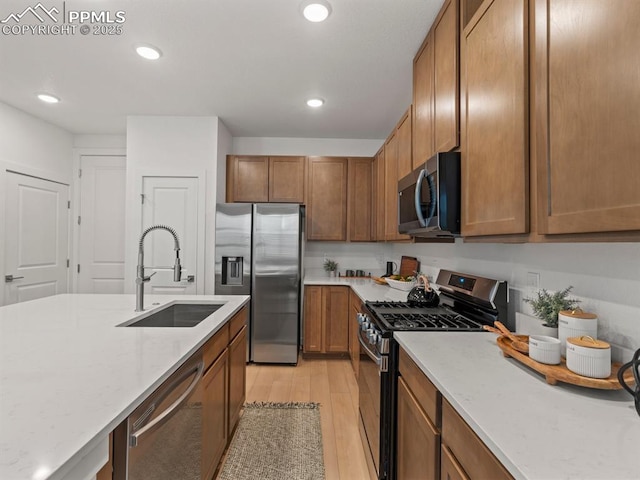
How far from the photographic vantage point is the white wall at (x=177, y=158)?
344cm

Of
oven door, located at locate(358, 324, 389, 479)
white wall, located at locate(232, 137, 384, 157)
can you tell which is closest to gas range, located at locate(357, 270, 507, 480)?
oven door, located at locate(358, 324, 389, 479)

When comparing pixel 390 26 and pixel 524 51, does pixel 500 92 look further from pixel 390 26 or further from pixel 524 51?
pixel 390 26

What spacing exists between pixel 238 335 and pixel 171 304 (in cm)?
48

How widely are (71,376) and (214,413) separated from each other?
84 centimetres

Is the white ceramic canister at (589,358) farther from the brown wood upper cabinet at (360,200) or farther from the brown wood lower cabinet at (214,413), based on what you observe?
the brown wood upper cabinet at (360,200)

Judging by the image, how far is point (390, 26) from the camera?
1929 mm

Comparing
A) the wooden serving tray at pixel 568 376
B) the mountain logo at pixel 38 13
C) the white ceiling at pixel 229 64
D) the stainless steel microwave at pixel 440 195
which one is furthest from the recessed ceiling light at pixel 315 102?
the wooden serving tray at pixel 568 376

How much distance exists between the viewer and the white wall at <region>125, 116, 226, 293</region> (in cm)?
344

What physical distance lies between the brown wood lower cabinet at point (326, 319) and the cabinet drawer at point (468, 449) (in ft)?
8.33

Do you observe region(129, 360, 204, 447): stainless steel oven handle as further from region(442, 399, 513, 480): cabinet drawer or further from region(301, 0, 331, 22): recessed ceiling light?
A: region(301, 0, 331, 22): recessed ceiling light

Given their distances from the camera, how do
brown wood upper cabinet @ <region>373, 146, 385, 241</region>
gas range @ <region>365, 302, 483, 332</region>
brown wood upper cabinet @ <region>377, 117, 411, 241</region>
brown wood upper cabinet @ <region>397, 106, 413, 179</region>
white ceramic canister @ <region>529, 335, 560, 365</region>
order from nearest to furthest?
1. white ceramic canister @ <region>529, 335, 560, 365</region>
2. gas range @ <region>365, 302, 483, 332</region>
3. brown wood upper cabinet @ <region>397, 106, 413, 179</region>
4. brown wood upper cabinet @ <region>377, 117, 411, 241</region>
5. brown wood upper cabinet @ <region>373, 146, 385, 241</region>

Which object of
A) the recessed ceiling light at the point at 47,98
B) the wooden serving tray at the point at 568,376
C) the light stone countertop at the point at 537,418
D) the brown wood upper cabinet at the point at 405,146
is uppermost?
the recessed ceiling light at the point at 47,98

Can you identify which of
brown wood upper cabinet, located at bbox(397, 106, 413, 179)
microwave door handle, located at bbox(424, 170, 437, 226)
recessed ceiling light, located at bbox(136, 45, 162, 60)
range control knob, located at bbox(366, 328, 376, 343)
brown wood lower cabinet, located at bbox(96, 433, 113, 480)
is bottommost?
brown wood lower cabinet, located at bbox(96, 433, 113, 480)

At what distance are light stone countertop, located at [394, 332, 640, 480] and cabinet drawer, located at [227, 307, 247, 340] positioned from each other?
1144mm
